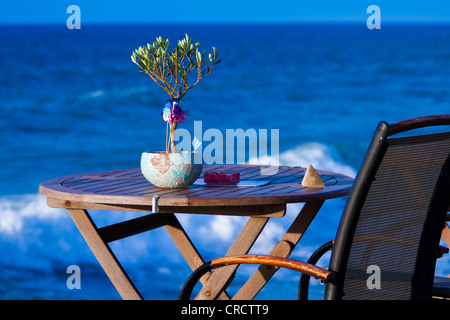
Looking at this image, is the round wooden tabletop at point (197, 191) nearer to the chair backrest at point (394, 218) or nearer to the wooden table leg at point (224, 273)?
the wooden table leg at point (224, 273)

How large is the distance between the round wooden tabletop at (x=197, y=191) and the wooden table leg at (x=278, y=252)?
11 centimetres

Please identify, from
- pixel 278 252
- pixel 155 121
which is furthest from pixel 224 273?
pixel 155 121

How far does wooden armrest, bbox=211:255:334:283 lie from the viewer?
2.02 meters

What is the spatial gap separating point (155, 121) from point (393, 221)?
12.2 meters

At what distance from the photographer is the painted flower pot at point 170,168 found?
2.85 metres

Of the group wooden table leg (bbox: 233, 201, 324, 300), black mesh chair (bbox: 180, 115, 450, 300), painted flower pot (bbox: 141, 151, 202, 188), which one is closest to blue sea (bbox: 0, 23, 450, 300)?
painted flower pot (bbox: 141, 151, 202, 188)

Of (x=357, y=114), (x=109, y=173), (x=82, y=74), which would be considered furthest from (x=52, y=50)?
(x=109, y=173)

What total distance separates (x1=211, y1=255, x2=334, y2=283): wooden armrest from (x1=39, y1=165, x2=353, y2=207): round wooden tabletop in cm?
35

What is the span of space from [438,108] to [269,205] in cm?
1422

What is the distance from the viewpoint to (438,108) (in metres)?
16.0

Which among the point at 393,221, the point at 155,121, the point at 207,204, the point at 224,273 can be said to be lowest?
the point at 224,273

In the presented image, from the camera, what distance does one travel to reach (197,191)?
9.16 feet

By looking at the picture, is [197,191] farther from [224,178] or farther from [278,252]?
[278,252]
